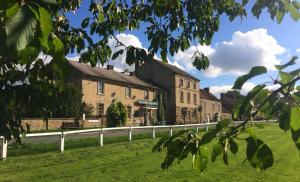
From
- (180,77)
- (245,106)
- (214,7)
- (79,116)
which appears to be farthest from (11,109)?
(180,77)

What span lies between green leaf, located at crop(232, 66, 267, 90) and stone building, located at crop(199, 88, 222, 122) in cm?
7723

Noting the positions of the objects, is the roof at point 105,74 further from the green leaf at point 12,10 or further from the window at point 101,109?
the green leaf at point 12,10

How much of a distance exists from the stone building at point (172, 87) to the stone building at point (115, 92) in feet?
13.5

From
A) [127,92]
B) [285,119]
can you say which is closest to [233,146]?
[285,119]

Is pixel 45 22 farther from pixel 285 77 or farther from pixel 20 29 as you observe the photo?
pixel 285 77

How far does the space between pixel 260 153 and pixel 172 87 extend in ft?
218

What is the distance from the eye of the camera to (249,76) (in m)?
1.81

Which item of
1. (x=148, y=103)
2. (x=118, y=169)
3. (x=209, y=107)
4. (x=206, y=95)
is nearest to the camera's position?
(x=118, y=169)

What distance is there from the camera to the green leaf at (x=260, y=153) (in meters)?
1.93

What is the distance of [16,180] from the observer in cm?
1002

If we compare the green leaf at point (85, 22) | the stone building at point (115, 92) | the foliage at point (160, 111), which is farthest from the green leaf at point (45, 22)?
the foliage at point (160, 111)

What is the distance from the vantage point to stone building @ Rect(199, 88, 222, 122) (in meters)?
81.2

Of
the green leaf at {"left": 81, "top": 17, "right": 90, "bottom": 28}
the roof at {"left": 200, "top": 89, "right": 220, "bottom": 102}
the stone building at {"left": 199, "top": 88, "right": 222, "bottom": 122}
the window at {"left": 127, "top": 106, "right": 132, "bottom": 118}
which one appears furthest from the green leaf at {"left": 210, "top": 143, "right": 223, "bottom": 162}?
the roof at {"left": 200, "top": 89, "right": 220, "bottom": 102}

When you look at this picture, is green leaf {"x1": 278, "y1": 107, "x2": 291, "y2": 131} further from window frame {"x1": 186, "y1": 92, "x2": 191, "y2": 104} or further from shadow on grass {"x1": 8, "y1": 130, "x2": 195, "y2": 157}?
window frame {"x1": 186, "y1": 92, "x2": 191, "y2": 104}
